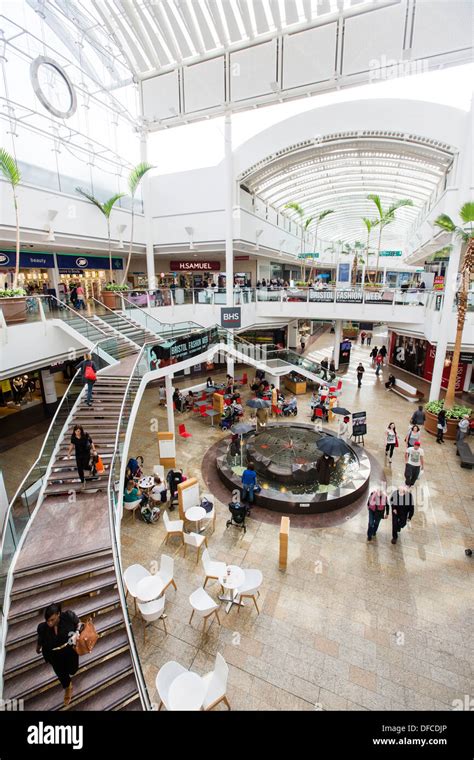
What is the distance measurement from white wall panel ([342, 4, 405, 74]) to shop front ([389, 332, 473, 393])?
44.1ft

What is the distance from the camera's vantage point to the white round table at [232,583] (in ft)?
21.6

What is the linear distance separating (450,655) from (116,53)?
89.5 ft

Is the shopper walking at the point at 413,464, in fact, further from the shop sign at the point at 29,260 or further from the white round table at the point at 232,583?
the shop sign at the point at 29,260

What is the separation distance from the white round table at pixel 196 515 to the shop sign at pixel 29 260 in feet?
47.1

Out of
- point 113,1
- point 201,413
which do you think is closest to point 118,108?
point 113,1

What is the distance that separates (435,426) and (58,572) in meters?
13.8

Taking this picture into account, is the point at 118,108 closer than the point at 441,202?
No

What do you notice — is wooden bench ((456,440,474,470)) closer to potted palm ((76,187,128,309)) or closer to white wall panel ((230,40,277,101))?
potted palm ((76,187,128,309))

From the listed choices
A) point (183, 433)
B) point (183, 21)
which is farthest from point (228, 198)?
point (183, 433)

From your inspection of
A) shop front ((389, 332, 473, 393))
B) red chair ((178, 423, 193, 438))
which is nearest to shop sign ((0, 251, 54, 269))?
red chair ((178, 423, 193, 438))

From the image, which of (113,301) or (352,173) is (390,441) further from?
(352,173)

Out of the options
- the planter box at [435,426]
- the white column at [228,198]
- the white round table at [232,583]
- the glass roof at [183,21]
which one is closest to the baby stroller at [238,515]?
the white round table at [232,583]
